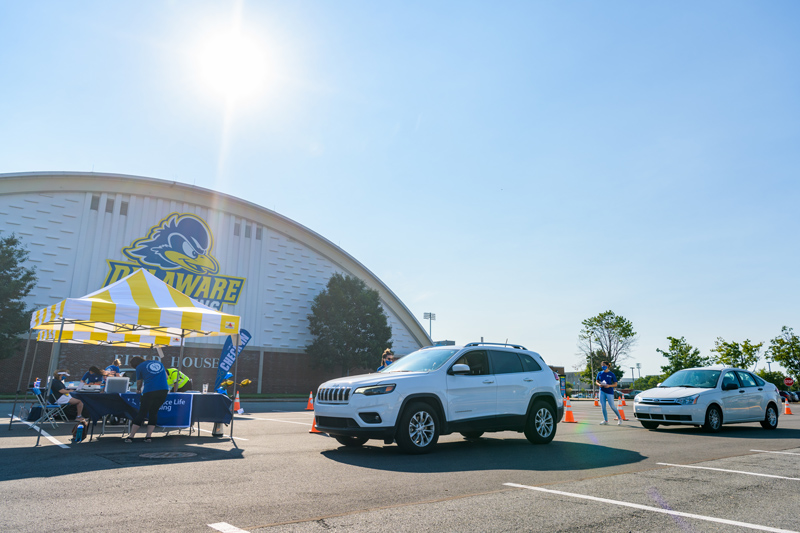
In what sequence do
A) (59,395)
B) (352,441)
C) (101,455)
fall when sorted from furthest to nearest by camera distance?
(59,395), (352,441), (101,455)

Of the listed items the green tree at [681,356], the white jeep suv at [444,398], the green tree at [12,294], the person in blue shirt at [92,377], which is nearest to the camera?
the white jeep suv at [444,398]

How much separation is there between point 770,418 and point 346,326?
96.2 feet

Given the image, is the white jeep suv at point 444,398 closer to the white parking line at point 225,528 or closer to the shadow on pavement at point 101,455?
the shadow on pavement at point 101,455

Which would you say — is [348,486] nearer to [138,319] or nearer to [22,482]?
[22,482]

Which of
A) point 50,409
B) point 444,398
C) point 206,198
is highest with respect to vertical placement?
point 206,198

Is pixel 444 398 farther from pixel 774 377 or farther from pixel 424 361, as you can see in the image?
pixel 774 377

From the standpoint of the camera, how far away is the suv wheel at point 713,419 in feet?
40.9

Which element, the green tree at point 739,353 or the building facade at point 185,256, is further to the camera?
the green tree at point 739,353

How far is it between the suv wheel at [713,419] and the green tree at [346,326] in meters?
29.2

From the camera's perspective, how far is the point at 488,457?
786 centimetres

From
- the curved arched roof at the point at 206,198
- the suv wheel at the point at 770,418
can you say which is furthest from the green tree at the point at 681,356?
the suv wheel at the point at 770,418

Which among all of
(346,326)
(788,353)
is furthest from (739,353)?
(346,326)

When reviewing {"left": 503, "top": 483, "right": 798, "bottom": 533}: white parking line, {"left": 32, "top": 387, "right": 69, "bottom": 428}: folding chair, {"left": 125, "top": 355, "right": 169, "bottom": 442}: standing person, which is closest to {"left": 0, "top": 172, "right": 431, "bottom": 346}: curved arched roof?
{"left": 32, "top": 387, "right": 69, "bottom": 428}: folding chair

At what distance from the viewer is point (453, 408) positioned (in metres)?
8.41
